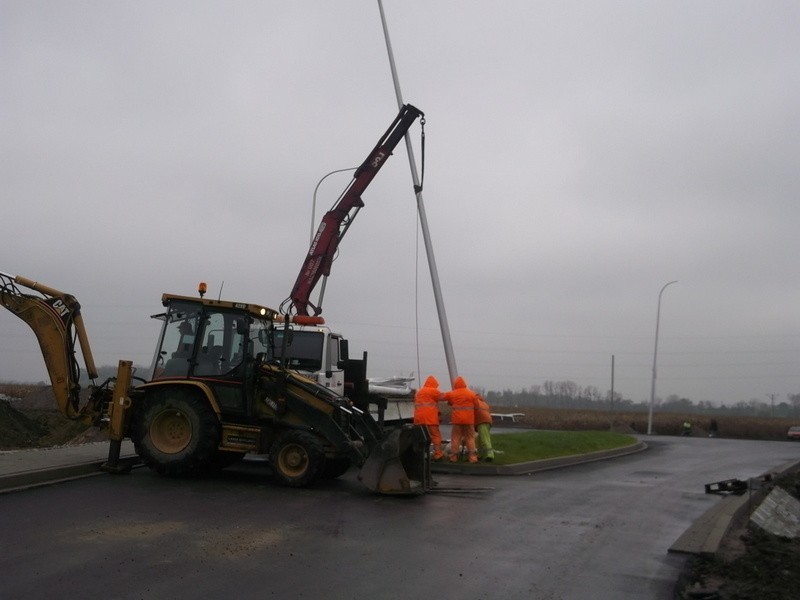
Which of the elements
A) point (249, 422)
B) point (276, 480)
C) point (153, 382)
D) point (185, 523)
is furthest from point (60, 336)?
point (185, 523)

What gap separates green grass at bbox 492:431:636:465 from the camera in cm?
1700

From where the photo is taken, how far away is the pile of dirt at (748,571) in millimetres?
6492

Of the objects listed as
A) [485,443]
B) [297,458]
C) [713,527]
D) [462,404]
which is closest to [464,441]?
[485,443]

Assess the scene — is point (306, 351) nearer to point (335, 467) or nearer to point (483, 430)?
point (335, 467)

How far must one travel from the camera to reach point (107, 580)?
6.79 m

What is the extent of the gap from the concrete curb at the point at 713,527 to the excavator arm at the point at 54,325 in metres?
9.86

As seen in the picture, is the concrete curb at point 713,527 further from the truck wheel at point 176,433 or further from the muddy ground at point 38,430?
the muddy ground at point 38,430

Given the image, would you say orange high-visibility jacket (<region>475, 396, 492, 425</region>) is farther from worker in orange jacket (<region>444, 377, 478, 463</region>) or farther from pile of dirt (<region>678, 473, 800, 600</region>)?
pile of dirt (<region>678, 473, 800, 600</region>)

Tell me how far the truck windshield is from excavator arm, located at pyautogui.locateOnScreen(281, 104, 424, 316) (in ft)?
9.65

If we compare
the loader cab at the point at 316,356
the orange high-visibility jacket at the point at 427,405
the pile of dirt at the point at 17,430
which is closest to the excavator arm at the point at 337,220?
the loader cab at the point at 316,356

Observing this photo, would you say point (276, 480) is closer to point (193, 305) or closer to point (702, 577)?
point (193, 305)

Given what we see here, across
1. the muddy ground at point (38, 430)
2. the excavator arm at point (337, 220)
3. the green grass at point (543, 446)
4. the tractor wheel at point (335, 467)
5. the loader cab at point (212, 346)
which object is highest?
the excavator arm at point (337, 220)

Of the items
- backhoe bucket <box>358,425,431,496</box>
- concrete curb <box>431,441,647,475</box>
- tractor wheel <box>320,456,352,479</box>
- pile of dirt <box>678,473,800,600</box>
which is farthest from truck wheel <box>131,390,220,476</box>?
pile of dirt <box>678,473,800,600</box>

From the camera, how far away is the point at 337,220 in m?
19.7
